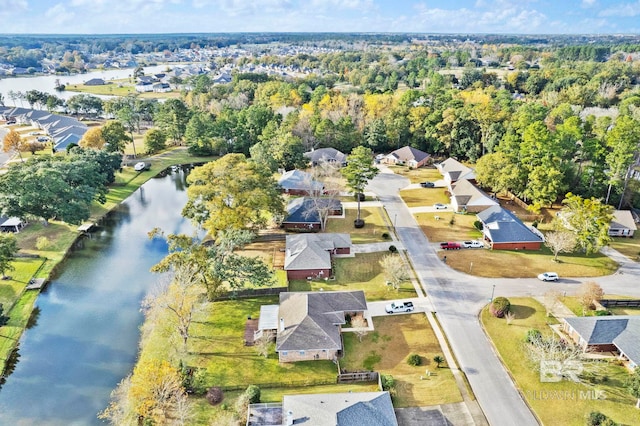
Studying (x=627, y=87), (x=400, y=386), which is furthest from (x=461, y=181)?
(x=627, y=87)

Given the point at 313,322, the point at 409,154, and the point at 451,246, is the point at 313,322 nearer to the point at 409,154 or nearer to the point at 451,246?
the point at 451,246

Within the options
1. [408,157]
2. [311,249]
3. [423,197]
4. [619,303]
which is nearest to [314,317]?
Result: [311,249]

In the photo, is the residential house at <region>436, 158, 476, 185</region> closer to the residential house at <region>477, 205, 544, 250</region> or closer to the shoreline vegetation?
the residential house at <region>477, 205, 544, 250</region>

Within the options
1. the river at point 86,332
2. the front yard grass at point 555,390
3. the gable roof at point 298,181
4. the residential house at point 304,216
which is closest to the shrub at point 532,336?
the front yard grass at point 555,390

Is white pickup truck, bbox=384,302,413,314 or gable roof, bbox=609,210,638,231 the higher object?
gable roof, bbox=609,210,638,231

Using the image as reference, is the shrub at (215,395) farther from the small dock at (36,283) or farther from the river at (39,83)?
the river at (39,83)

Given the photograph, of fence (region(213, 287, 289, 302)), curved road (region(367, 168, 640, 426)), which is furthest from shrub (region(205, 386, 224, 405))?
curved road (region(367, 168, 640, 426))

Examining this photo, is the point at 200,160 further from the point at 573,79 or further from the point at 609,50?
the point at 609,50
